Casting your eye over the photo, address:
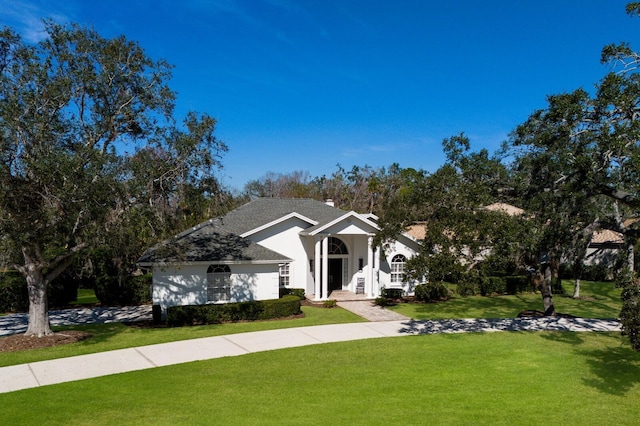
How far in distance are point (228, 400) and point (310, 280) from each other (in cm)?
1653

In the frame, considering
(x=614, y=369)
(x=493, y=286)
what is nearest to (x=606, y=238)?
(x=493, y=286)

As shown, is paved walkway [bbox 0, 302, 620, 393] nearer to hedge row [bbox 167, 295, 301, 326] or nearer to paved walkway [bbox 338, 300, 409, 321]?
paved walkway [bbox 338, 300, 409, 321]

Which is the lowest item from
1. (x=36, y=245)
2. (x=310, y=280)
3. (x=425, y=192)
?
(x=310, y=280)

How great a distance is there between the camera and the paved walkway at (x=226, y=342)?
11.5 meters

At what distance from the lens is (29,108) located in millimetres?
13266

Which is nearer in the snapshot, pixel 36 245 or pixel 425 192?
pixel 36 245

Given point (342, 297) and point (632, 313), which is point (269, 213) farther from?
point (632, 313)

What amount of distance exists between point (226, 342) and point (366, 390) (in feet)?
21.6

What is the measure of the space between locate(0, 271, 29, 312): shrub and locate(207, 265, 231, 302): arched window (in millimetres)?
9026

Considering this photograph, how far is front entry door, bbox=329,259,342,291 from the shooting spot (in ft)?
90.1

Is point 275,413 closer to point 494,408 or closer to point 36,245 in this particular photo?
point 494,408

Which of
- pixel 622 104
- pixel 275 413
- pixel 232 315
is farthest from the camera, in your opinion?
pixel 232 315

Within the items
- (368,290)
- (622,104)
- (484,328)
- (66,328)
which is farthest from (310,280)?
(622,104)

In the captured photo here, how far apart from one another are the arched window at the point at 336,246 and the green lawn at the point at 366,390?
12979 millimetres
